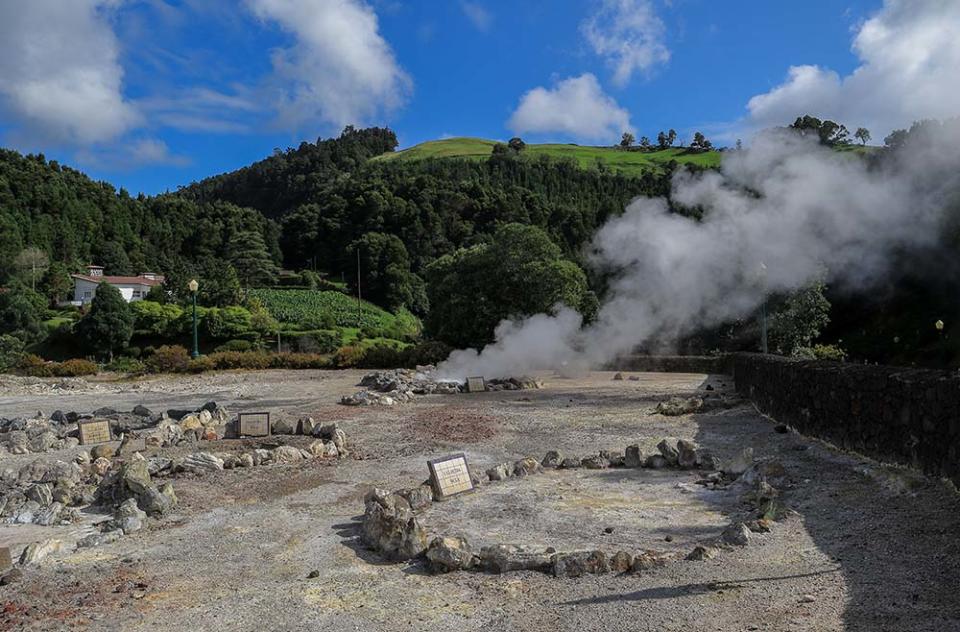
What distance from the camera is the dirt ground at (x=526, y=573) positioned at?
546cm

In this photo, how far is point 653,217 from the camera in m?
27.5

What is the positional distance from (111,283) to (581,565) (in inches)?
3170

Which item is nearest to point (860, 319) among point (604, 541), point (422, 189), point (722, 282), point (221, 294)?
point (722, 282)

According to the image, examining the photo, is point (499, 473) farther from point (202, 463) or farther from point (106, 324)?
point (106, 324)

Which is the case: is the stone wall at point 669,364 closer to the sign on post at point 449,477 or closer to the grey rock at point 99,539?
the sign on post at point 449,477

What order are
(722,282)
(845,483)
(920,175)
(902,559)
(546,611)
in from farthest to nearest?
(722,282), (920,175), (845,483), (902,559), (546,611)

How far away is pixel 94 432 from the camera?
1566 centimetres

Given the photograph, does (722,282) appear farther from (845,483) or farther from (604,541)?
(604,541)

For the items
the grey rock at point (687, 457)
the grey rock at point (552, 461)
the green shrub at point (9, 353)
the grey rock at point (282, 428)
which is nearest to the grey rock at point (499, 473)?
the grey rock at point (552, 461)

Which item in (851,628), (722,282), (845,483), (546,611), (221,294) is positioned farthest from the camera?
(221,294)

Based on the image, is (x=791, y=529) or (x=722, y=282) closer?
(x=791, y=529)

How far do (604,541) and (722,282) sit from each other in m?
21.3

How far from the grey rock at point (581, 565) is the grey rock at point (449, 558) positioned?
Result: 812 mm

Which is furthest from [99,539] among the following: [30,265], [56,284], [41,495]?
[30,265]
